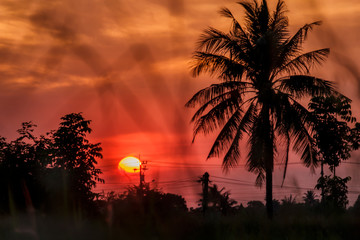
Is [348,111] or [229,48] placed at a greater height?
[229,48]

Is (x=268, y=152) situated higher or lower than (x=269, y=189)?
higher

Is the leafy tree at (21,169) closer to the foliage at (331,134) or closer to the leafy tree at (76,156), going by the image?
the leafy tree at (76,156)

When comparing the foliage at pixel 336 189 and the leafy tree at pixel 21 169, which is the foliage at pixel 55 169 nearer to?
the leafy tree at pixel 21 169

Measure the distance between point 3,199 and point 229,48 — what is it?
1195 centimetres

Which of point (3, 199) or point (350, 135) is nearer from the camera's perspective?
point (3, 199)

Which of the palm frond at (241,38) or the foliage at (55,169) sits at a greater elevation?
the palm frond at (241,38)

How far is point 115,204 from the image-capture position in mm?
5973

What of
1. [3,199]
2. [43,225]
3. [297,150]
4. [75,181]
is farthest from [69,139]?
[43,225]

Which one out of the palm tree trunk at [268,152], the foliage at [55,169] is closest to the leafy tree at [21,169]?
the foliage at [55,169]

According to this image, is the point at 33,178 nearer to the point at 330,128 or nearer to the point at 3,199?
the point at 3,199

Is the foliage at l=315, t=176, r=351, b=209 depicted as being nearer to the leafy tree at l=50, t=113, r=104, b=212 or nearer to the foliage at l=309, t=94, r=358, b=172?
the foliage at l=309, t=94, r=358, b=172

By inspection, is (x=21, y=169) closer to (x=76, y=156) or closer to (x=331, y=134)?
(x=76, y=156)

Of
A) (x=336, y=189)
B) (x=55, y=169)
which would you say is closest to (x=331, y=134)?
(x=336, y=189)

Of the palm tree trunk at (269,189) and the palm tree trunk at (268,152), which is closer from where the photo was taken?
the palm tree trunk at (268,152)
